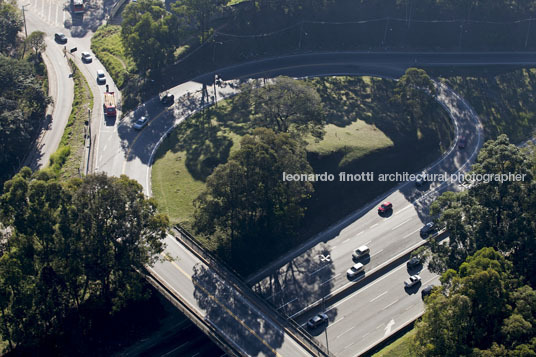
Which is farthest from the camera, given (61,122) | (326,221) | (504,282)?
(61,122)

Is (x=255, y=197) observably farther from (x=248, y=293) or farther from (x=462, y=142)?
(x=462, y=142)

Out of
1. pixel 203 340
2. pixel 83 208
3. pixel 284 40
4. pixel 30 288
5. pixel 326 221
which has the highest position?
pixel 284 40

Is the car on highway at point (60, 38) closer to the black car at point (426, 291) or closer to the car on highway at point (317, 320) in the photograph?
the car on highway at point (317, 320)

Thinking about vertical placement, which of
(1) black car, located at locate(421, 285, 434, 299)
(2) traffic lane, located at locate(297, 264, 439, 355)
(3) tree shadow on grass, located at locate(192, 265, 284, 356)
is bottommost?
(2) traffic lane, located at locate(297, 264, 439, 355)

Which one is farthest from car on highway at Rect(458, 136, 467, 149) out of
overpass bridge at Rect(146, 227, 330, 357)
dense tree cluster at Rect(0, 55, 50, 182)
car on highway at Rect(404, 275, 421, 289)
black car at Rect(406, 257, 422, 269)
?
dense tree cluster at Rect(0, 55, 50, 182)

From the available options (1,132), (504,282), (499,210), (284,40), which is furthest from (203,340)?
(284,40)

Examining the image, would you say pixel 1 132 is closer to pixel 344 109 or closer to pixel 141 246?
pixel 141 246

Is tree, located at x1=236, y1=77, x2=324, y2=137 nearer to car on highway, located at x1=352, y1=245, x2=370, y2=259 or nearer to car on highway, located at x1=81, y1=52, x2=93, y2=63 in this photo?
car on highway, located at x1=352, y1=245, x2=370, y2=259
